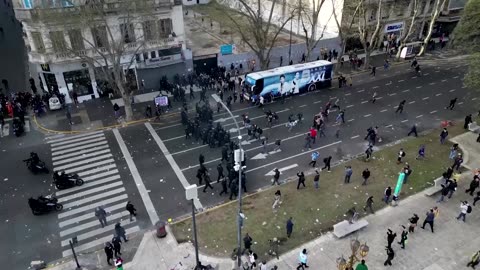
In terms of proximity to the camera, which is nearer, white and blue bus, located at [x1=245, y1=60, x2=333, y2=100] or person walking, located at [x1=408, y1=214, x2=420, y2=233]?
person walking, located at [x1=408, y1=214, x2=420, y2=233]

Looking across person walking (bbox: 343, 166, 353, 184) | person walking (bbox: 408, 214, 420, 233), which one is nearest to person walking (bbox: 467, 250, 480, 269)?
person walking (bbox: 408, 214, 420, 233)

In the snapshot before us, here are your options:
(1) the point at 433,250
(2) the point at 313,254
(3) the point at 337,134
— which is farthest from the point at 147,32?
(1) the point at 433,250

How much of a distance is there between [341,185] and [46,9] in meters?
24.8

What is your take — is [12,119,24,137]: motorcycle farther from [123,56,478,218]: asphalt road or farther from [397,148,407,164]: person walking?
[397,148,407,164]: person walking

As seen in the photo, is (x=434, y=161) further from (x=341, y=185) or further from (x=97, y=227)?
(x=97, y=227)

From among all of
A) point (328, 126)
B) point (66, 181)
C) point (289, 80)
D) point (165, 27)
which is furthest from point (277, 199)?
point (165, 27)

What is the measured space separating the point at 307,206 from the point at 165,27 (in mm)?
22949

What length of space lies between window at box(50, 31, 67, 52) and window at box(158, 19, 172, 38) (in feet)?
28.3

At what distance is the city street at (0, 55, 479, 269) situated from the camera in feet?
62.5

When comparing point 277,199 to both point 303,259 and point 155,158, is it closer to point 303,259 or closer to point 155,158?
point 303,259

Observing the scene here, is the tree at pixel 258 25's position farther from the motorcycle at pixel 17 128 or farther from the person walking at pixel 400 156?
the motorcycle at pixel 17 128

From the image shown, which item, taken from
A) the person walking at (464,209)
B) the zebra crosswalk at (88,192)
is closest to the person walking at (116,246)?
the zebra crosswalk at (88,192)

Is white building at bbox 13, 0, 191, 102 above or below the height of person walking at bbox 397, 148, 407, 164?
above

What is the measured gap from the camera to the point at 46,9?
27094 mm
